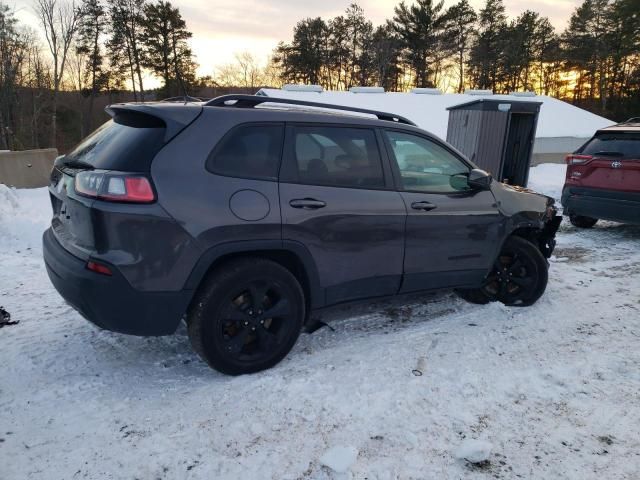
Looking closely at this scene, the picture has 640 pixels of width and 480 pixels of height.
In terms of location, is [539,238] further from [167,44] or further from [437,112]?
[167,44]

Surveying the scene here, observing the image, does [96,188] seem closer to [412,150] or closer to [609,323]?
[412,150]

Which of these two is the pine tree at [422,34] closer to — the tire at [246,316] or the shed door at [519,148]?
the shed door at [519,148]

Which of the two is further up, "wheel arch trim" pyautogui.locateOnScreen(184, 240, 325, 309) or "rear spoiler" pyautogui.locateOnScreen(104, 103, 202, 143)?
"rear spoiler" pyautogui.locateOnScreen(104, 103, 202, 143)

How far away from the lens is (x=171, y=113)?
2836 millimetres

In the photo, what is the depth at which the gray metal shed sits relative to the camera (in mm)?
10328

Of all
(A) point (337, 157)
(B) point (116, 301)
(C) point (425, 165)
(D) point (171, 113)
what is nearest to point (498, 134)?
(C) point (425, 165)

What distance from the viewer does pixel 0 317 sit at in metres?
3.81

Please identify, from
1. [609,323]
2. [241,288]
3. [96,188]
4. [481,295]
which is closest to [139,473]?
[241,288]

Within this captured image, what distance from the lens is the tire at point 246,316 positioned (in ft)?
9.52

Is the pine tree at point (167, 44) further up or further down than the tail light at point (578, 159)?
further up

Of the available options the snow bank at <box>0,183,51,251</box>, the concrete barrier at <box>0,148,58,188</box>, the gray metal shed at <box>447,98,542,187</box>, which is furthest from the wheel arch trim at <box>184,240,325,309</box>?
the concrete barrier at <box>0,148,58,188</box>

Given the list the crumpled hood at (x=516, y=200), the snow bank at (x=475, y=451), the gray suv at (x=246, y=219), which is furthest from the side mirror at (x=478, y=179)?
the snow bank at (x=475, y=451)

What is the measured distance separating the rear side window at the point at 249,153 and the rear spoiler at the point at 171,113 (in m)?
0.24

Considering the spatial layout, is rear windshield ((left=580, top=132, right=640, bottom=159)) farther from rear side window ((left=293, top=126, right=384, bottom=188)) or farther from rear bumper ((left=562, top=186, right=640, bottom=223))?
rear side window ((left=293, top=126, right=384, bottom=188))
